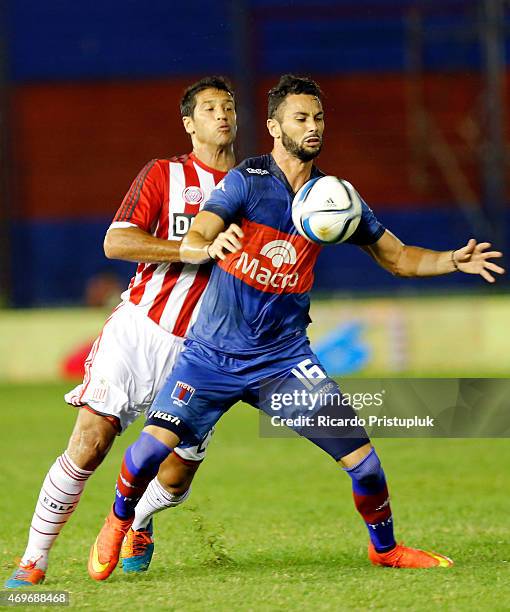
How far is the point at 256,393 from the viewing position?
580 centimetres

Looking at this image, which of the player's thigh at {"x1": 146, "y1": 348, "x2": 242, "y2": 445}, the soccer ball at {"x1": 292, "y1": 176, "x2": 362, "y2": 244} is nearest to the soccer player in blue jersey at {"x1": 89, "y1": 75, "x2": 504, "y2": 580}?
the player's thigh at {"x1": 146, "y1": 348, "x2": 242, "y2": 445}

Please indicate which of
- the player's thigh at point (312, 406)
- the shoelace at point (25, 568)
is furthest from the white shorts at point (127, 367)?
the shoelace at point (25, 568)

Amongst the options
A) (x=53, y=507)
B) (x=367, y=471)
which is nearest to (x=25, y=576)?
(x=53, y=507)

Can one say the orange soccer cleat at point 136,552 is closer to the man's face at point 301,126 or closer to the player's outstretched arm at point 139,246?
the player's outstretched arm at point 139,246

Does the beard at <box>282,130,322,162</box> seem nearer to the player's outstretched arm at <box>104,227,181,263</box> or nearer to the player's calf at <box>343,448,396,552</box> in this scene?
the player's outstretched arm at <box>104,227,181,263</box>

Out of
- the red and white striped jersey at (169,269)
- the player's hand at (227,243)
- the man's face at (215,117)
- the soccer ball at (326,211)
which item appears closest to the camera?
the player's hand at (227,243)

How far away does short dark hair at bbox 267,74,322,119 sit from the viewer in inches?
230

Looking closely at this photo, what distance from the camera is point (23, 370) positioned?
16.8m

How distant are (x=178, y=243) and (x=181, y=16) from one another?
18737 millimetres

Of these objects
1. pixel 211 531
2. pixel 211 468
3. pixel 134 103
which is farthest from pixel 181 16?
pixel 211 531

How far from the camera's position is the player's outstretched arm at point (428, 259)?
5957 mm

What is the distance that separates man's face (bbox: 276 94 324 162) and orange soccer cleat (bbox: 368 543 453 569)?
1.91 meters

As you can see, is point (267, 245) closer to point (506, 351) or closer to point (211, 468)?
point (211, 468)

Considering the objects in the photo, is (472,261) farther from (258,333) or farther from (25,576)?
(25,576)
